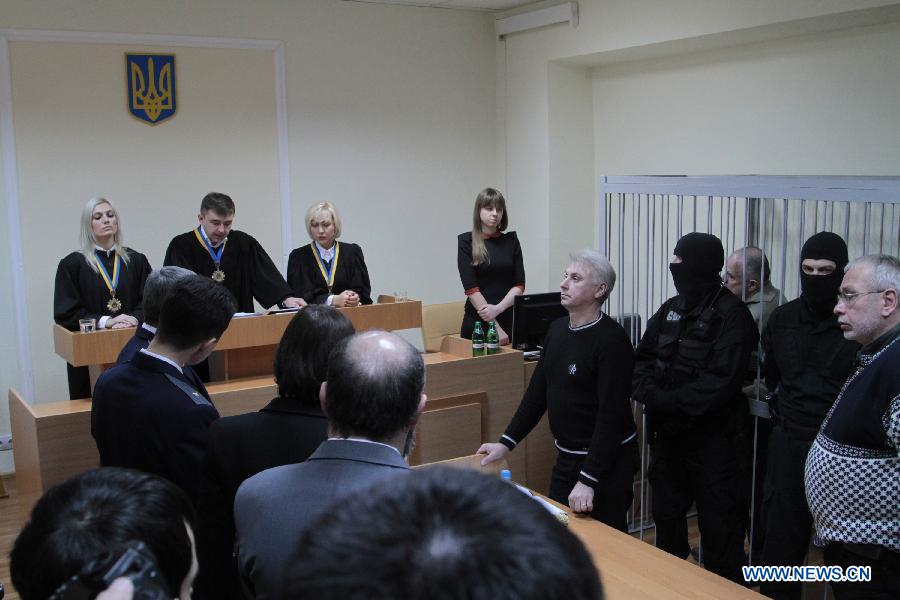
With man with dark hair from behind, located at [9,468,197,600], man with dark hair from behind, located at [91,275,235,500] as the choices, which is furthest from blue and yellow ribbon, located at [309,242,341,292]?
man with dark hair from behind, located at [9,468,197,600]

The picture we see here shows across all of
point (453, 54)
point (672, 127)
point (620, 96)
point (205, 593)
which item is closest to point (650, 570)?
point (205, 593)

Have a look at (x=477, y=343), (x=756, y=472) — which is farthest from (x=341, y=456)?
(x=477, y=343)

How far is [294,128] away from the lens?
22.3 ft

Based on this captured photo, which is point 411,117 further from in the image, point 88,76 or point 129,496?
point 129,496

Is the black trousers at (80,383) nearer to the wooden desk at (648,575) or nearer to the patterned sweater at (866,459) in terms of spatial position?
the wooden desk at (648,575)

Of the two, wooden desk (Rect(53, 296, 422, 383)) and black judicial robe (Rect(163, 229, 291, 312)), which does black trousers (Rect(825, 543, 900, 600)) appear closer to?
wooden desk (Rect(53, 296, 422, 383))

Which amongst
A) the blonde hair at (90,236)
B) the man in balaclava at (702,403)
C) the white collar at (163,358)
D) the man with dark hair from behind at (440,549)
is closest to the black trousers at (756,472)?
the man in balaclava at (702,403)

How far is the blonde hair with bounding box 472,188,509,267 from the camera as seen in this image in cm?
562

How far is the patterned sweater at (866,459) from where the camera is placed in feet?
8.54

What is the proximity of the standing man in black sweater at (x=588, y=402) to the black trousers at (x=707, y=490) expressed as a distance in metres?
0.31

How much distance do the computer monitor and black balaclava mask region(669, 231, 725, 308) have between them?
146 cm

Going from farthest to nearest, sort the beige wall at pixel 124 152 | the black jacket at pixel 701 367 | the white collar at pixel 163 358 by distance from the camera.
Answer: the beige wall at pixel 124 152 → the black jacket at pixel 701 367 → the white collar at pixel 163 358

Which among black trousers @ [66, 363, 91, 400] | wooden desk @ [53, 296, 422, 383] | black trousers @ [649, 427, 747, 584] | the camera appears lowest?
black trousers @ [649, 427, 747, 584]

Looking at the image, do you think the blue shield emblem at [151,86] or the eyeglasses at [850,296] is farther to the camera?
the blue shield emblem at [151,86]
